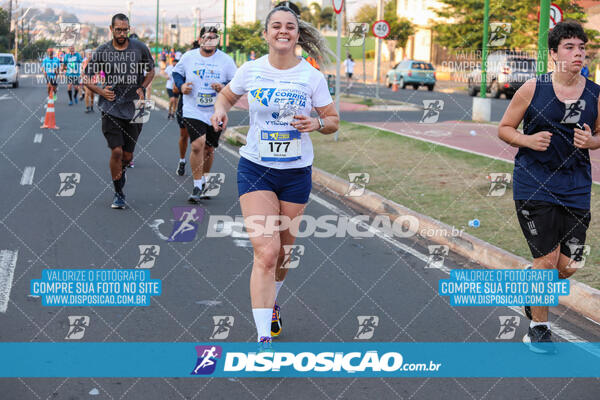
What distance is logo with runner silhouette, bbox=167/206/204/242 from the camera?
8.10 metres

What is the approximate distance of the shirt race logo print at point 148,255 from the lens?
7.02m

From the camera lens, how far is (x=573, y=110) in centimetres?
499

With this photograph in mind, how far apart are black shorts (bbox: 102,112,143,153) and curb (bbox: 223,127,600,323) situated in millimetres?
2951

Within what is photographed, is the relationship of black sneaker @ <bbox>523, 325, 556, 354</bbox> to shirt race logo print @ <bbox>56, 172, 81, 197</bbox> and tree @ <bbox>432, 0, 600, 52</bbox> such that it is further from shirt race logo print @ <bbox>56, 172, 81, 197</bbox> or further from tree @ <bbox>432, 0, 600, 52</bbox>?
tree @ <bbox>432, 0, 600, 52</bbox>

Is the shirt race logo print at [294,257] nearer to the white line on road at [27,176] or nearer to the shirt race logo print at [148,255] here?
the shirt race logo print at [148,255]

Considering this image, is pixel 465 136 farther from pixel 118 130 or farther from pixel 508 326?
pixel 508 326

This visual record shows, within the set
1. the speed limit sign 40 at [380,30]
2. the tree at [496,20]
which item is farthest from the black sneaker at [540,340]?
the tree at [496,20]

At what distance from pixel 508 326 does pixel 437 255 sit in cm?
215

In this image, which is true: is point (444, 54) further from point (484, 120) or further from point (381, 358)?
point (381, 358)

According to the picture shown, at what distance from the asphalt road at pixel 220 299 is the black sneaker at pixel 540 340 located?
18 cm

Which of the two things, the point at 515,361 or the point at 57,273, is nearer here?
the point at 515,361

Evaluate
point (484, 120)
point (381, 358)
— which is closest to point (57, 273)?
point (381, 358)

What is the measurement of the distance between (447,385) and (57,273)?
11.3 ft

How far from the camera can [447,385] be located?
15.0 feet
